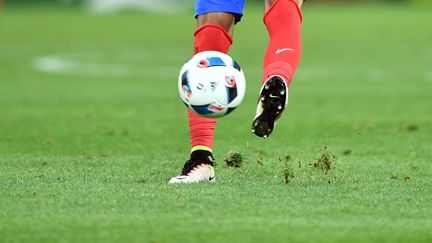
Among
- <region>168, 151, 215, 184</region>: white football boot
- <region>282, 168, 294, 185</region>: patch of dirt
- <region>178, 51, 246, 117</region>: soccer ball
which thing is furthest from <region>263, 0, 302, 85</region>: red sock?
<region>168, 151, 215, 184</region>: white football boot

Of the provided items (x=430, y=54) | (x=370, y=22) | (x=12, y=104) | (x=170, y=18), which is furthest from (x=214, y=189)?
(x=170, y=18)

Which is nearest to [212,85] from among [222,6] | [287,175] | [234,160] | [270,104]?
[270,104]

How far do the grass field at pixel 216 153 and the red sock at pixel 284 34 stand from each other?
2.16 feet

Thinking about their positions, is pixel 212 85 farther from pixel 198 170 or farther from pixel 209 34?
pixel 198 170

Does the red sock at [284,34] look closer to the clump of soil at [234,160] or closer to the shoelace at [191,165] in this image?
the shoelace at [191,165]

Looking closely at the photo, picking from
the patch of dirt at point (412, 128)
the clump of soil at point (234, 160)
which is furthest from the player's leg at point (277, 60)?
the patch of dirt at point (412, 128)

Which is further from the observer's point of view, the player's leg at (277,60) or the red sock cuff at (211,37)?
the red sock cuff at (211,37)

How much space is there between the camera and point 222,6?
20.5ft

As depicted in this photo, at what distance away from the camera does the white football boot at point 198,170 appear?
6285mm

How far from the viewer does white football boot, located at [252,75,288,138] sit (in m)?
5.52

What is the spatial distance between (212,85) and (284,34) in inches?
21.8

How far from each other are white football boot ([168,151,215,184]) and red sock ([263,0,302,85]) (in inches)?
29.8

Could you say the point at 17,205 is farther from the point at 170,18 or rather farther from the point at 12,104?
the point at 170,18

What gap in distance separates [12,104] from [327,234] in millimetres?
8376
